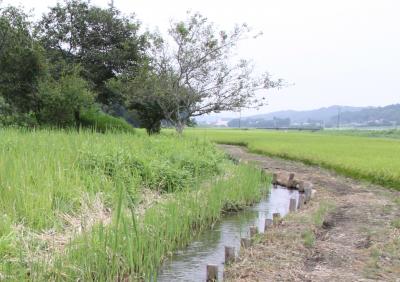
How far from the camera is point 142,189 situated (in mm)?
9031

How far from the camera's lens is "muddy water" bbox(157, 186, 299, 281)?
6.24 m

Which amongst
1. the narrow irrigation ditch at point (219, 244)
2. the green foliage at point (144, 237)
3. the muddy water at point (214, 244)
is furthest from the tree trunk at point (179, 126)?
the green foliage at point (144, 237)

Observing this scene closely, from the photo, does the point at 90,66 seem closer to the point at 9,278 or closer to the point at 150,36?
the point at 150,36

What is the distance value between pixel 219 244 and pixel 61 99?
14.3 m

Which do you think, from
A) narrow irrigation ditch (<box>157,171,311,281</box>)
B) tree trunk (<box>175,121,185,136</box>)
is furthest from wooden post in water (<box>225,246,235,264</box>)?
tree trunk (<box>175,121,185,136</box>)

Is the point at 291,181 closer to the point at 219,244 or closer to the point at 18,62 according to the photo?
the point at 219,244

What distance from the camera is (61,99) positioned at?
19938 millimetres

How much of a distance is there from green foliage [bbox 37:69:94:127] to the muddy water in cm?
1180

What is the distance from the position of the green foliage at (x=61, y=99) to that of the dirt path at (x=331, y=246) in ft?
43.2

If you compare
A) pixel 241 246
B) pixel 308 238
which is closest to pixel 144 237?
pixel 241 246

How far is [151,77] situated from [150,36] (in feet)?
9.78

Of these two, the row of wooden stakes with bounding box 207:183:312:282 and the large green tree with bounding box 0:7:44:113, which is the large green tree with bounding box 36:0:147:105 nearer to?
the large green tree with bounding box 0:7:44:113

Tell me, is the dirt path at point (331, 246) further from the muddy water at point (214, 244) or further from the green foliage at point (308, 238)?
the muddy water at point (214, 244)

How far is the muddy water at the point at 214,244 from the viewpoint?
624 cm
